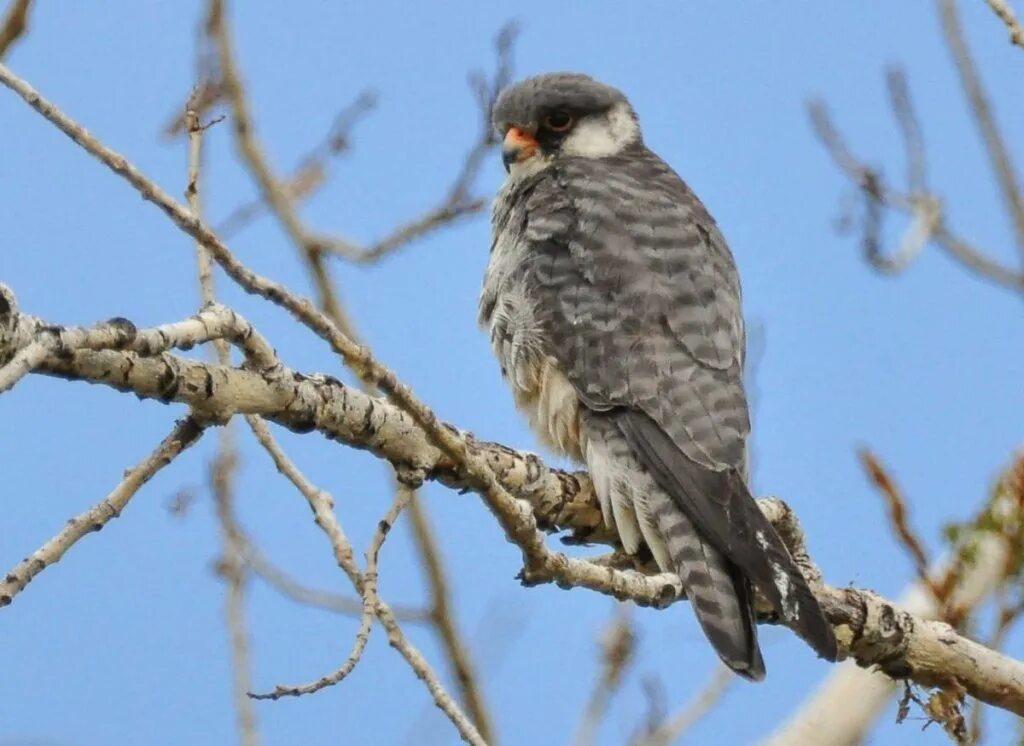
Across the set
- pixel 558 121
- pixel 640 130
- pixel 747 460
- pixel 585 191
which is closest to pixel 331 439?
pixel 747 460

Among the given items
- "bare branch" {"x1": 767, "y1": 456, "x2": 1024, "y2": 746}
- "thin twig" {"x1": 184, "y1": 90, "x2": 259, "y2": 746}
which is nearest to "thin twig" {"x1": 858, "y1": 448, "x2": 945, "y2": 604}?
"bare branch" {"x1": 767, "y1": 456, "x2": 1024, "y2": 746}

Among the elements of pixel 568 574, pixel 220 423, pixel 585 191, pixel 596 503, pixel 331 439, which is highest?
pixel 585 191

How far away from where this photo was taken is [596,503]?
3248 millimetres

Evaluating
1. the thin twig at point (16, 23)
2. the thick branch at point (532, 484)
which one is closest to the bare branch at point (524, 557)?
the thick branch at point (532, 484)

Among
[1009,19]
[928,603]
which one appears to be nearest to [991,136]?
[1009,19]

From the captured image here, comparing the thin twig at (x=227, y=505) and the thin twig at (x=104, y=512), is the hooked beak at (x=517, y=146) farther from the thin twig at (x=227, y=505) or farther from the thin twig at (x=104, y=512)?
the thin twig at (x=104, y=512)

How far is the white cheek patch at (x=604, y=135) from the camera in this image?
4.19 m

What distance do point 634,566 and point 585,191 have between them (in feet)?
3.49

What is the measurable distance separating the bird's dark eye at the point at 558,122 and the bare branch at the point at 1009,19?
187 cm

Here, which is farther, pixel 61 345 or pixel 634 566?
pixel 634 566

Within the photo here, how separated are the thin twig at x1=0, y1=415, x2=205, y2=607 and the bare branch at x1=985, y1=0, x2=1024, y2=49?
1488mm

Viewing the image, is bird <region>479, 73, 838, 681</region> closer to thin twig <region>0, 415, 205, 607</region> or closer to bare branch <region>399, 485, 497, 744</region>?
bare branch <region>399, 485, 497, 744</region>

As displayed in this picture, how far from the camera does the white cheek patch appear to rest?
4.19m

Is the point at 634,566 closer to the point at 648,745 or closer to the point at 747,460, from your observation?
the point at 747,460
